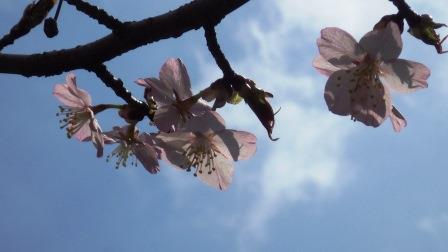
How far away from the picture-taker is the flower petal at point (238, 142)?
2.44 metres

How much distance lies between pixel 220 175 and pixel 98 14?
1.03m

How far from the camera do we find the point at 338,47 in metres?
2.46

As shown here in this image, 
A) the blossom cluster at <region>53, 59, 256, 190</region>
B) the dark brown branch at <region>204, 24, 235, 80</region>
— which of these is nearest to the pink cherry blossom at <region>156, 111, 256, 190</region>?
the blossom cluster at <region>53, 59, 256, 190</region>

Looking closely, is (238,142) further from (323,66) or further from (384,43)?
(384,43)

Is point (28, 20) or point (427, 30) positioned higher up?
point (427, 30)

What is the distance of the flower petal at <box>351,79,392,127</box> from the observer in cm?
240

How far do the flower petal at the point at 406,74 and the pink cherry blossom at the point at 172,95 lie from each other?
861mm

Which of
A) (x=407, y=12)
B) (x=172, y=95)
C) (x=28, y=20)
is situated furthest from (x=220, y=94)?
(x=28, y=20)

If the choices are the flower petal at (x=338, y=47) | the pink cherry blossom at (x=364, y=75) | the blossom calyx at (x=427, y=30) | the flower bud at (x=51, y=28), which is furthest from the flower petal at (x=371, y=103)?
the flower bud at (x=51, y=28)

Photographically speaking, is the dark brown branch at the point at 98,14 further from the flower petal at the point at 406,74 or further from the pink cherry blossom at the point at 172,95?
the flower petal at the point at 406,74

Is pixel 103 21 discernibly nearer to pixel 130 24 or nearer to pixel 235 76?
pixel 130 24

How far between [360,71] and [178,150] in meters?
0.92

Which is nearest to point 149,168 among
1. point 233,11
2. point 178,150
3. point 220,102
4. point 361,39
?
point 178,150

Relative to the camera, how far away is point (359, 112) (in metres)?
2.46
